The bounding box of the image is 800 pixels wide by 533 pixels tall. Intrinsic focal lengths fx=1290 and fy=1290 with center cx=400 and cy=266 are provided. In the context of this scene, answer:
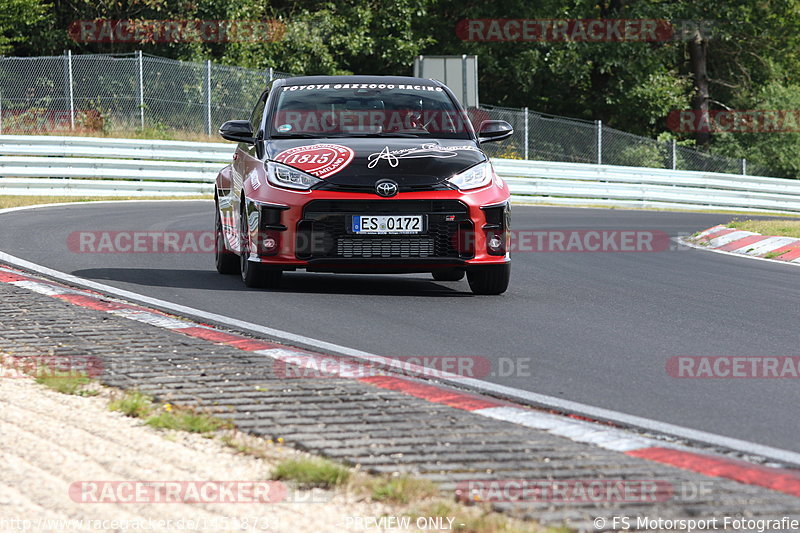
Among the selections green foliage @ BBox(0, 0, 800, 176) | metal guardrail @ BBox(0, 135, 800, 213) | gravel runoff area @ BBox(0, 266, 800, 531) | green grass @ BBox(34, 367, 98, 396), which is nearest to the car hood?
gravel runoff area @ BBox(0, 266, 800, 531)

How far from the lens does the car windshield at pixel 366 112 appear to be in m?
10.1

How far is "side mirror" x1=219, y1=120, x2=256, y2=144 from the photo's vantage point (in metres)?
10.0

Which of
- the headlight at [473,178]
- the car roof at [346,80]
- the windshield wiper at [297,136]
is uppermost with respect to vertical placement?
the car roof at [346,80]

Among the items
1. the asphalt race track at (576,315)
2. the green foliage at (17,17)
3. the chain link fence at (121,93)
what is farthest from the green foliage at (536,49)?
the asphalt race track at (576,315)

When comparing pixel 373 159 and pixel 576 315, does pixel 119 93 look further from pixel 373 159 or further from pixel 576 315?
pixel 576 315

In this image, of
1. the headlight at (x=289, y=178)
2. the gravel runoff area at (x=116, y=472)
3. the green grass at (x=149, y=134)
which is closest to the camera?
the gravel runoff area at (x=116, y=472)

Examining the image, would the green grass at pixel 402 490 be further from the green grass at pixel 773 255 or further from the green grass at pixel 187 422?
the green grass at pixel 773 255

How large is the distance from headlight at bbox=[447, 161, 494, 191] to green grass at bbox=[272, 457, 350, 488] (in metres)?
5.10

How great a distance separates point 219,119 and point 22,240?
15.0 metres

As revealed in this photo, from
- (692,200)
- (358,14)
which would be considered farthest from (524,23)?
(692,200)

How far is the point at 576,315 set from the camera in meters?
8.74

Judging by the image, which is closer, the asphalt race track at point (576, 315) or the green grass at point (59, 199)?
the asphalt race track at point (576, 315)

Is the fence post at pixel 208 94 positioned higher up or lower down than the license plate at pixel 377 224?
higher up
